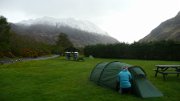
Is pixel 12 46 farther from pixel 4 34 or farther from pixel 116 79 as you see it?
pixel 116 79

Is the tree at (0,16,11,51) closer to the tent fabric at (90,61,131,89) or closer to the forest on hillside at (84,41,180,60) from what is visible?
the forest on hillside at (84,41,180,60)

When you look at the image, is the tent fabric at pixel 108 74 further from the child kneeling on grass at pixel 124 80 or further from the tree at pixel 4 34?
the tree at pixel 4 34

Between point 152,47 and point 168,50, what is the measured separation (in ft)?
14.8

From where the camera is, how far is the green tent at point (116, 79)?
18.1 metres

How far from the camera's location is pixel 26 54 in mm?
92062

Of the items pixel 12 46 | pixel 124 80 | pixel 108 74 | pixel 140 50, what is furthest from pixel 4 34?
pixel 124 80

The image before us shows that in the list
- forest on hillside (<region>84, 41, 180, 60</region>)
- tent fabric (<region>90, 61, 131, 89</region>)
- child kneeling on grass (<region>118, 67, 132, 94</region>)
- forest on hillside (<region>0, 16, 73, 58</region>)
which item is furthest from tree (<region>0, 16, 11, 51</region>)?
child kneeling on grass (<region>118, 67, 132, 94</region>)

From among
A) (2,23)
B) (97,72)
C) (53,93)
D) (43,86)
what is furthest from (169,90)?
(2,23)

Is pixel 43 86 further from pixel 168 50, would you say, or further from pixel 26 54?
pixel 26 54

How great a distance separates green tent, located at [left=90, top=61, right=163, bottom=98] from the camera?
18119 mm

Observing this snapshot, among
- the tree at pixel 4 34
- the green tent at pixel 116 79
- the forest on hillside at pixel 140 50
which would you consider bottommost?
the green tent at pixel 116 79

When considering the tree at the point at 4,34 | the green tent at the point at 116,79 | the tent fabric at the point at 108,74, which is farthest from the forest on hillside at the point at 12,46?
the green tent at the point at 116,79

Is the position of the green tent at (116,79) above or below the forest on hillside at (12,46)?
below

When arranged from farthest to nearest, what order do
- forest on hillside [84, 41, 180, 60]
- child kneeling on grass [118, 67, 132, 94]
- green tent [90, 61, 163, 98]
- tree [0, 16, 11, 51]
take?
tree [0, 16, 11, 51]
forest on hillside [84, 41, 180, 60]
child kneeling on grass [118, 67, 132, 94]
green tent [90, 61, 163, 98]
